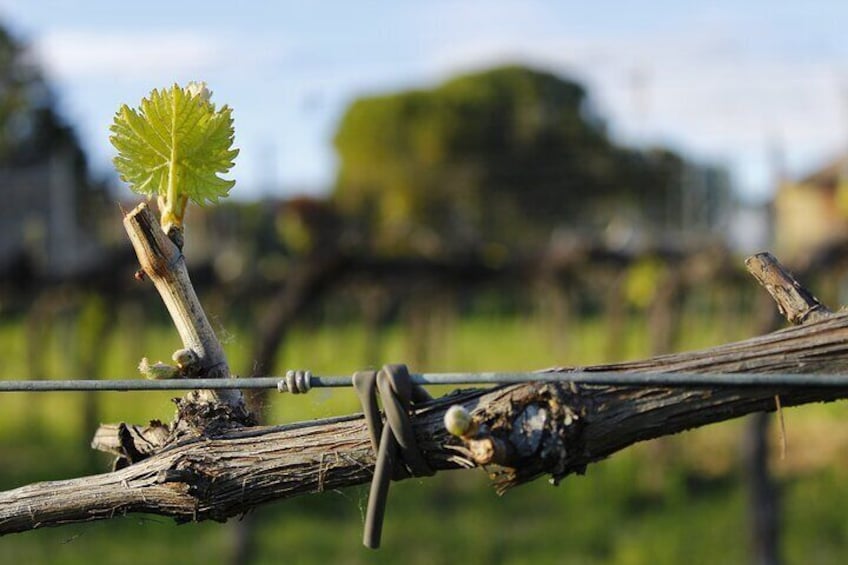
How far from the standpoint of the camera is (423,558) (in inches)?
257

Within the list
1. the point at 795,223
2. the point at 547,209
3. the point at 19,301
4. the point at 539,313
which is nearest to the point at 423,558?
the point at 19,301

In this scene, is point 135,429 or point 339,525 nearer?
point 135,429

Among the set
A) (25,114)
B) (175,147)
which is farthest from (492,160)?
(175,147)

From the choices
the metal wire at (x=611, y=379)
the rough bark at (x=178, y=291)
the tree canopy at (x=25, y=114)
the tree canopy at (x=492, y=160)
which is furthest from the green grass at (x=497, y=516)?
the tree canopy at (x=492, y=160)

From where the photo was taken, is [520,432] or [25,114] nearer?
[520,432]

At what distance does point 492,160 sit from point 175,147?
40.7 metres

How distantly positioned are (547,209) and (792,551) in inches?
1337

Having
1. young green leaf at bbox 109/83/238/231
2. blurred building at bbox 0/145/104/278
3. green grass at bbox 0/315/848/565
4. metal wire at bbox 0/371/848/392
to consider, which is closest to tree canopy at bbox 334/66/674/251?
blurred building at bbox 0/145/104/278

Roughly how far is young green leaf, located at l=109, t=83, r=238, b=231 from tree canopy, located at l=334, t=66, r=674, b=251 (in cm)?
3363

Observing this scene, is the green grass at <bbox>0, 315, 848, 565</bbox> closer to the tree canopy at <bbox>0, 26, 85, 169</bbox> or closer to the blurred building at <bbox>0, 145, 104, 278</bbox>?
the blurred building at <bbox>0, 145, 104, 278</bbox>

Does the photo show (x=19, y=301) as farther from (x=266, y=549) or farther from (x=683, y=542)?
(x=683, y=542)

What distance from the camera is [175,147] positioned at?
1146 millimetres

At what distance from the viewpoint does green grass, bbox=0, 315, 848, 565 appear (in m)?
6.60

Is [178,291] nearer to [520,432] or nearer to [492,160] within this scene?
[520,432]
